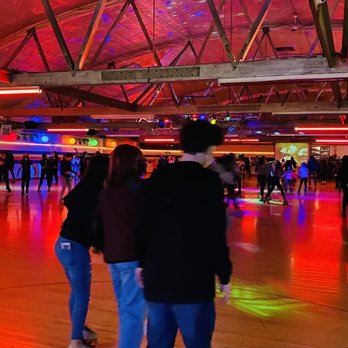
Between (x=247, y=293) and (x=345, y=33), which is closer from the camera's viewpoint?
(x=247, y=293)

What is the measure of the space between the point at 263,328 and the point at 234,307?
519 millimetres

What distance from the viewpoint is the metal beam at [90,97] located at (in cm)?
1119

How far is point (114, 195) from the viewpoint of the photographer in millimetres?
2582

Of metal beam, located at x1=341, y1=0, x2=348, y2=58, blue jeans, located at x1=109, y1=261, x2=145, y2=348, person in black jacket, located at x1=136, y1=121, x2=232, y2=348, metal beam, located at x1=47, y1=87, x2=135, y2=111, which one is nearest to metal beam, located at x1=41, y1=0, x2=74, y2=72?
metal beam, located at x1=47, y1=87, x2=135, y2=111

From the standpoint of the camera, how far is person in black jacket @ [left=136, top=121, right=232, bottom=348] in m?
1.92

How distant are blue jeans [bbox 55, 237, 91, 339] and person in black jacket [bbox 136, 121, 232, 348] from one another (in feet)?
3.51

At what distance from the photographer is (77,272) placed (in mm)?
3006

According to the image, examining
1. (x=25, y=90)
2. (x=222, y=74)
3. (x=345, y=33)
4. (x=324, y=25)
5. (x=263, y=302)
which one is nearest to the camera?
(x=263, y=302)

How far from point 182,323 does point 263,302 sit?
252cm

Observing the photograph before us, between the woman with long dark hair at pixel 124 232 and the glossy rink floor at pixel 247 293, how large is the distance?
2.41 feet

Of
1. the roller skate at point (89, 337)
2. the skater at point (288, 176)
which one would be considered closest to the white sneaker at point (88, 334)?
the roller skate at point (89, 337)

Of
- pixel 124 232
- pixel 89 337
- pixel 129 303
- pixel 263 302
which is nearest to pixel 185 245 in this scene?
pixel 124 232

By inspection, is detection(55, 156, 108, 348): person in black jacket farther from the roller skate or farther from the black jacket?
the black jacket

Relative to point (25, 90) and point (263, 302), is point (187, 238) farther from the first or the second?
point (25, 90)
